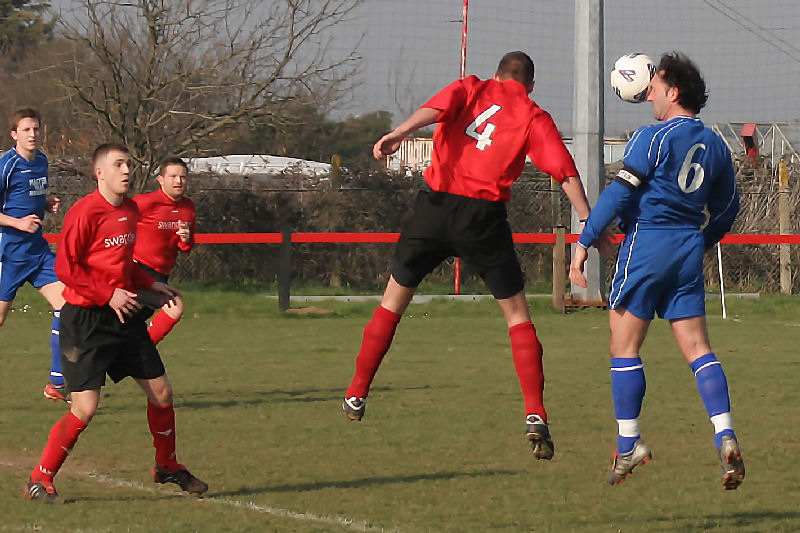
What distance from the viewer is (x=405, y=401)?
11.7 meters

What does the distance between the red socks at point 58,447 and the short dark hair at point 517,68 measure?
310 centimetres

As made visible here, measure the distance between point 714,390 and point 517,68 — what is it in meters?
2.06

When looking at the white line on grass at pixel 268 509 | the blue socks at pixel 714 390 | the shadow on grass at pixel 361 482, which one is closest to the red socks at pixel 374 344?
the shadow on grass at pixel 361 482

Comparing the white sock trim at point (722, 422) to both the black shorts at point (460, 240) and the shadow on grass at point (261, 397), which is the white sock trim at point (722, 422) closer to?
the black shorts at point (460, 240)

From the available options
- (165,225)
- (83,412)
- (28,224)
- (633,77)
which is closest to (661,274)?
(633,77)

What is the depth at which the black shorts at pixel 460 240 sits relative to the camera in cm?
734

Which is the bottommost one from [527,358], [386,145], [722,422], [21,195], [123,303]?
[722,422]

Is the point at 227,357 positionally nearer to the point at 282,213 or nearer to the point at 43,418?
the point at 43,418

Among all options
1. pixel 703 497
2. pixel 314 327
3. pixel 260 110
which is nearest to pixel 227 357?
pixel 314 327

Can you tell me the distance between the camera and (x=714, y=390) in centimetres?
690

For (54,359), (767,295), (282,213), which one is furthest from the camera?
(282,213)

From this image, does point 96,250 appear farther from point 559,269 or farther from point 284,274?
point 559,269

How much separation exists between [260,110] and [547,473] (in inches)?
673

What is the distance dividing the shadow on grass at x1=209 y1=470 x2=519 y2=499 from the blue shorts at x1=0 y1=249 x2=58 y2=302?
4.25 m
